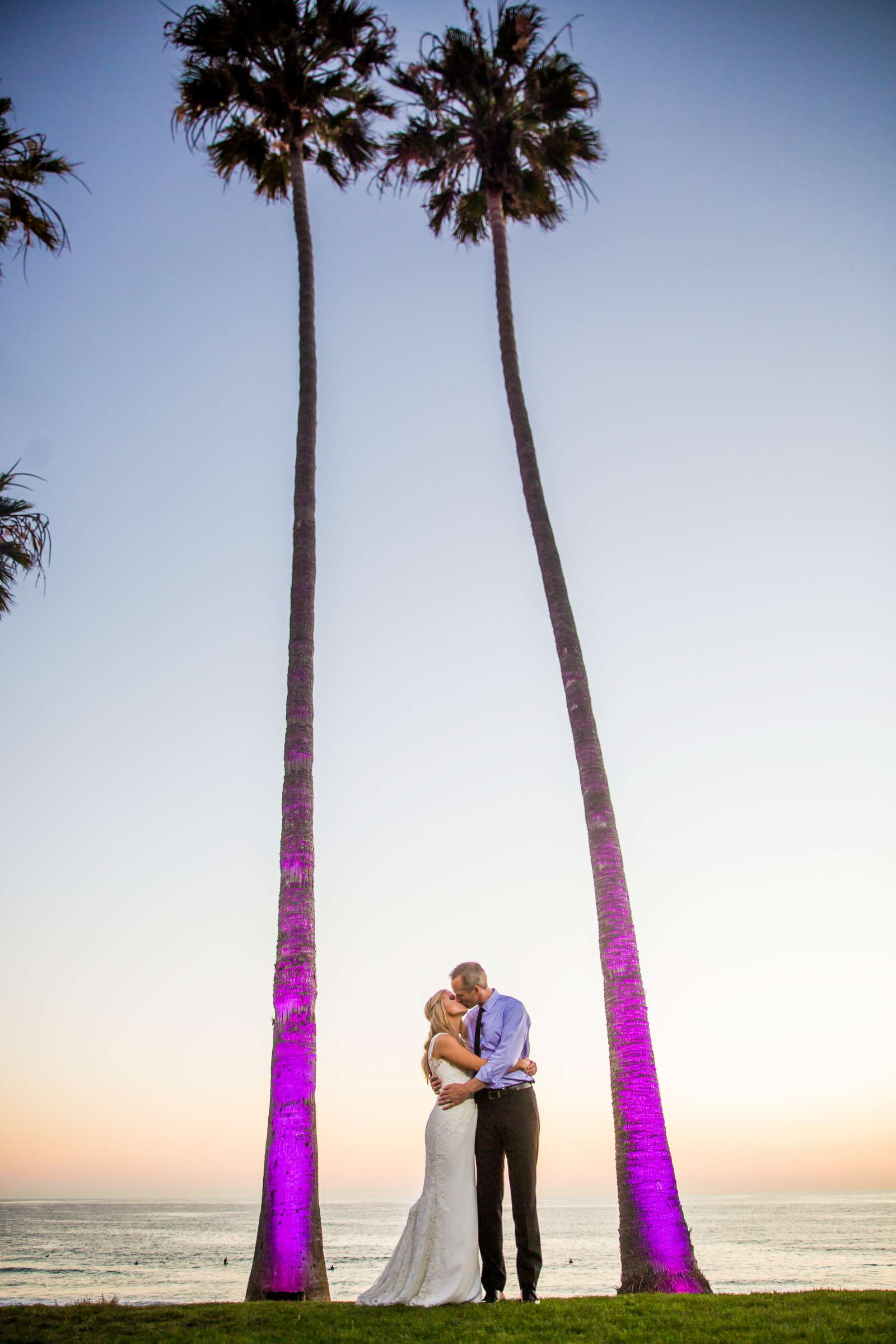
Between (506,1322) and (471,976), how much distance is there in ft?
7.04

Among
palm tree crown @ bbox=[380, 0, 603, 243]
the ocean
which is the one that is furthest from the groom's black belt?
palm tree crown @ bbox=[380, 0, 603, 243]

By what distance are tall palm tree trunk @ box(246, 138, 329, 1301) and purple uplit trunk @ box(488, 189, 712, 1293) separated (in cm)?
297

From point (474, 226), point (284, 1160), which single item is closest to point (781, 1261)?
point (284, 1160)

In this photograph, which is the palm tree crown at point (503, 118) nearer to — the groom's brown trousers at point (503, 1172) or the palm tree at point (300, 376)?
the palm tree at point (300, 376)

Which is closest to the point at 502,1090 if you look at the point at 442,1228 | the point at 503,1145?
the point at 503,1145

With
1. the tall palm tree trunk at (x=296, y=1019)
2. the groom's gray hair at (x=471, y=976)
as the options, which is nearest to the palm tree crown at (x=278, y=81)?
→ the tall palm tree trunk at (x=296, y=1019)

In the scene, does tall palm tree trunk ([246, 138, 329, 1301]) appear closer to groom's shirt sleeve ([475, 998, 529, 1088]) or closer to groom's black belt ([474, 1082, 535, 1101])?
groom's black belt ([474, 1082, 535, 1101])

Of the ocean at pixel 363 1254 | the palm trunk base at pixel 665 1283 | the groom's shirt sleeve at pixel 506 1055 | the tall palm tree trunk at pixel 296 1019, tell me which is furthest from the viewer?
the ocean at pixel 363 1254

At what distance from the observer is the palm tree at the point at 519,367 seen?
26.5 ft

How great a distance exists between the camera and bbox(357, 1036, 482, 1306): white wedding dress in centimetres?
598

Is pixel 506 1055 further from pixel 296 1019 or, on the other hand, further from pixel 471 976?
pixel 296 1019

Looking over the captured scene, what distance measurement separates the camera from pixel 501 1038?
6.22 m

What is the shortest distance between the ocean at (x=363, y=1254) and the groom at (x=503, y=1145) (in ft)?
13.4

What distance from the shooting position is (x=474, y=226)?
16.5 meters
